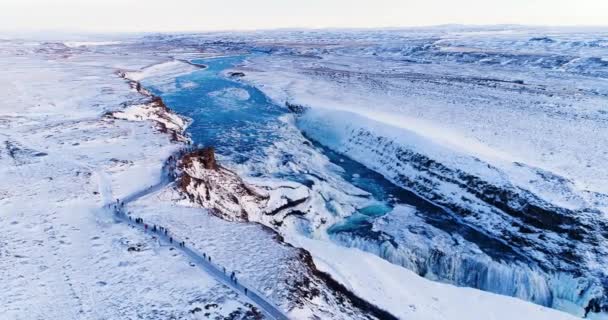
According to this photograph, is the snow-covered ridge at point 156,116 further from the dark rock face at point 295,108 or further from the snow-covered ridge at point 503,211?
the snow-covered ridge at point 503,211

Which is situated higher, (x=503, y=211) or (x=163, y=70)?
(x=163, y=70)

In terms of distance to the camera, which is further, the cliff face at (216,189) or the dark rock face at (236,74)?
the dark rock face at (236,74)

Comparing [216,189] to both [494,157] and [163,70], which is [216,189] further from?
[163,70]

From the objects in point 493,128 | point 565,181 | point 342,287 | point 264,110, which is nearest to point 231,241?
point 342,287

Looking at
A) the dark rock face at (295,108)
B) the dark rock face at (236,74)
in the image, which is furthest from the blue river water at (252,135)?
the dark rock face at (236,74)

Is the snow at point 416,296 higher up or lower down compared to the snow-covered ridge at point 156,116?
lower down

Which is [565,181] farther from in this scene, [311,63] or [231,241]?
[311,63]

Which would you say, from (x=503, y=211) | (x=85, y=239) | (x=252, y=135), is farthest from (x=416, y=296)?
(x=252, y=135)

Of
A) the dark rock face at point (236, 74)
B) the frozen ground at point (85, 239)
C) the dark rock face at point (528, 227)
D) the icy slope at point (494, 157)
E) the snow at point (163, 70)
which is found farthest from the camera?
→ the snow at point (163, 70)
